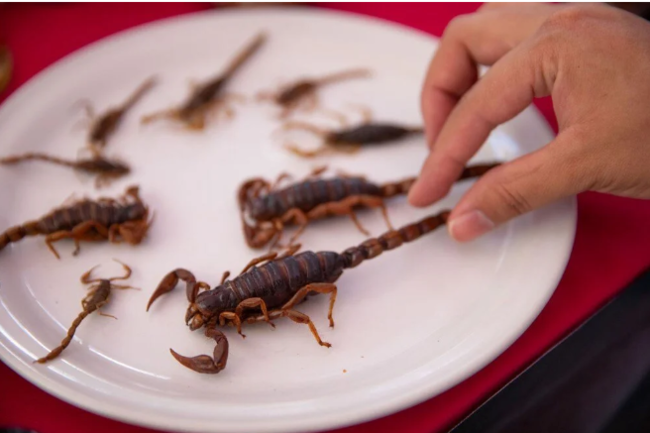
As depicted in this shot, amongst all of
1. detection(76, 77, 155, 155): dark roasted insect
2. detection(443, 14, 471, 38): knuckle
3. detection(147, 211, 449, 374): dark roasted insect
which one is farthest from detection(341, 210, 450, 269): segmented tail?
detection(76, 77, 155, 155): dark roasted insect

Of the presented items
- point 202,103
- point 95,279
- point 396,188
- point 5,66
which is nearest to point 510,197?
point 396,188

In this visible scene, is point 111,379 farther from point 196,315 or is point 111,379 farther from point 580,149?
point 580,149

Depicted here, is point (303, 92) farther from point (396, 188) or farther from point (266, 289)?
point (266, 289)

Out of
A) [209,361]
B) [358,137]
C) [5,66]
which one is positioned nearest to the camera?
[209,361]

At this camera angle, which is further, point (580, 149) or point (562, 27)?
point (562, 27)

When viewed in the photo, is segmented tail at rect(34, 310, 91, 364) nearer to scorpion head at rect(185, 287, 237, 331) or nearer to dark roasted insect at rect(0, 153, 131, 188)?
A: scorpion head at rect(185, 287, 237, 331)

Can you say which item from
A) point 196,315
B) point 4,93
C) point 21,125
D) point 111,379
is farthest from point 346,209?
point 4,93
